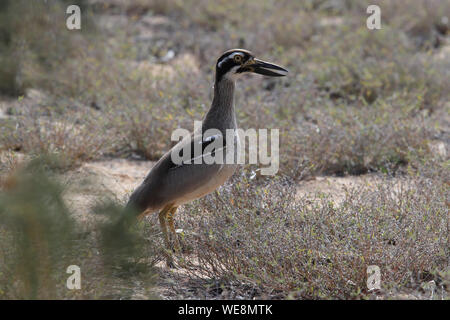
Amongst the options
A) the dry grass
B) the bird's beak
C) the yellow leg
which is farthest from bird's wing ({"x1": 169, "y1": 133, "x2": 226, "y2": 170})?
the bird's beak

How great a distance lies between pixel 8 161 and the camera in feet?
17.9

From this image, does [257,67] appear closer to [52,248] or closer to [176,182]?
[176,182]

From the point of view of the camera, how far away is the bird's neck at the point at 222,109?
15.0ft

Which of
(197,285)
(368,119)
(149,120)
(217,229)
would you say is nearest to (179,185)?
(217,229)

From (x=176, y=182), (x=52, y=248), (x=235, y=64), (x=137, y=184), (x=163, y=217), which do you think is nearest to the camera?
(x=52, y=248)

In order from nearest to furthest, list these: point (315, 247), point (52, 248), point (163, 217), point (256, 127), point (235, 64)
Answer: point (52, 248)
point (315, 247)
point (163, 217)
point (235, 64)
point (256, 127)

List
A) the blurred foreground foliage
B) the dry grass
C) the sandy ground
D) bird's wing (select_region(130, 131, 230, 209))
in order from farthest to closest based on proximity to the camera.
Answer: bird's wing (select_region(130, 131, 230, 209)) → the sandy ground → the dry grass → the blurred foreground foliage

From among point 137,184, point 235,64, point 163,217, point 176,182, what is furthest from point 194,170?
point 137,184

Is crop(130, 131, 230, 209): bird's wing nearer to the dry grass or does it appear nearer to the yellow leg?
the yellow leg

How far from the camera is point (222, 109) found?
462 centimetres

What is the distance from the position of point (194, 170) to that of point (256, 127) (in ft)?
7.61

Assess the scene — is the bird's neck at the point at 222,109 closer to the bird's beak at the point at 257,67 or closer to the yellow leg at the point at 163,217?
the bird's beak at the point at 257,67

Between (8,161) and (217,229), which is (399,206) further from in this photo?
(8,161)

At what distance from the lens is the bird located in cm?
Result: 435
